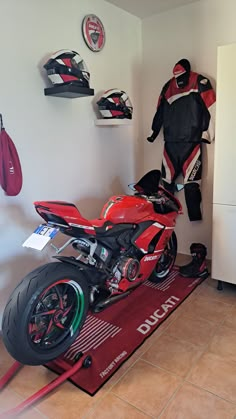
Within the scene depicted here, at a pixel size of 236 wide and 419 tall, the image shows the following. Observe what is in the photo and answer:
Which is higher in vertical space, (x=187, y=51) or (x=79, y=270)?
(x=187, y=51)

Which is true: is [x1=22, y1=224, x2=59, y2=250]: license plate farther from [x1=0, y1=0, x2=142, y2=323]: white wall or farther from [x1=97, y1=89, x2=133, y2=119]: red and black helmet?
[x1=97, y1=89, x2=133, y2=119]: red and black helmet

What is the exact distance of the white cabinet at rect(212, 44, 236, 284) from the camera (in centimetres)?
226

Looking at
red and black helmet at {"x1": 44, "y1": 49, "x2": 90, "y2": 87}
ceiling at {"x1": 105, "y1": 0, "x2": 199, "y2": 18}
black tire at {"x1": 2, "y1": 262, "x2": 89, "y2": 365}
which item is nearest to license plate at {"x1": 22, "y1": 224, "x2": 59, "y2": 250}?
black tire at {"x1": 2, "y1": 262, "x2": 89, "y2": 365}

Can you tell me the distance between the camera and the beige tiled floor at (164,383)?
155 centimetres

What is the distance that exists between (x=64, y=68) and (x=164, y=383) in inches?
80.6

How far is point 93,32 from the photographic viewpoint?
2635 millimetres

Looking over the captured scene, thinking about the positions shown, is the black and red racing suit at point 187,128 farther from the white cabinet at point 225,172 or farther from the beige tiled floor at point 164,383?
the beige tiled floor at point 164,383

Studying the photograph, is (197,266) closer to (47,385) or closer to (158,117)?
(158,117)

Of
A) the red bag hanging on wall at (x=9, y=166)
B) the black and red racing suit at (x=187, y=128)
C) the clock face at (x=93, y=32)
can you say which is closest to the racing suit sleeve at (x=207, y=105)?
the black and red racing suit at (x=187, y=128)

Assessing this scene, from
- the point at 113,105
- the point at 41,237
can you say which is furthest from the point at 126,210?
the point at 113,105

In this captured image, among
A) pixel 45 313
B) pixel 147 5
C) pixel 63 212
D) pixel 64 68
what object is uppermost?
pixel 147 5

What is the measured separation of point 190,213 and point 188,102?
1.08 metres

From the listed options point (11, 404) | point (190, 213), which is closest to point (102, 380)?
point (11, 404)

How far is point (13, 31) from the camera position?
2037mm
